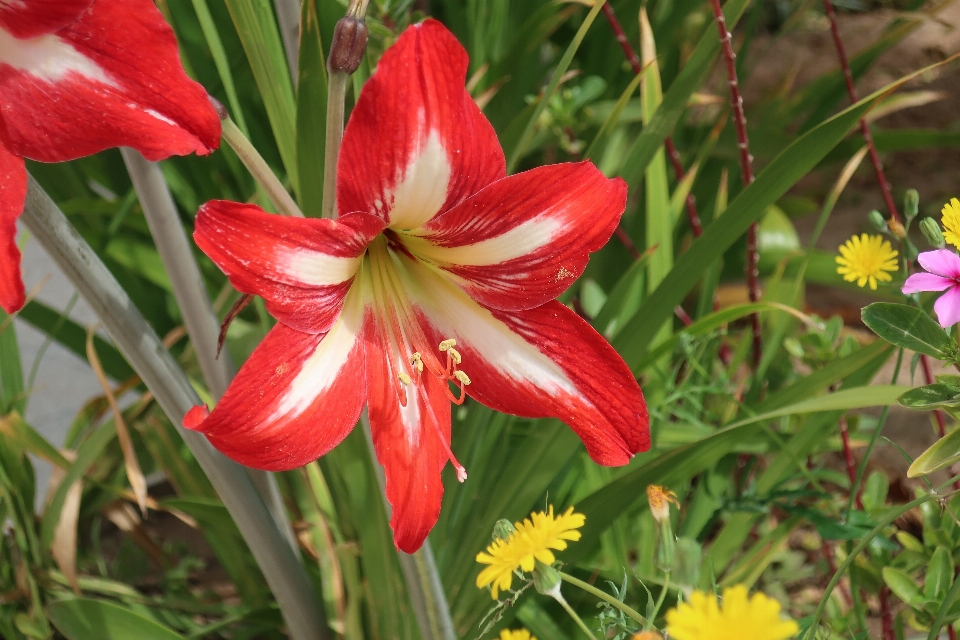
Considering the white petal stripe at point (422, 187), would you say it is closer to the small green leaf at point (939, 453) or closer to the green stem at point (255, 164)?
the green stem at point (255, 164)

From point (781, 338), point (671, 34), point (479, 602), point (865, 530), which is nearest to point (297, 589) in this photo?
point (479, 602)

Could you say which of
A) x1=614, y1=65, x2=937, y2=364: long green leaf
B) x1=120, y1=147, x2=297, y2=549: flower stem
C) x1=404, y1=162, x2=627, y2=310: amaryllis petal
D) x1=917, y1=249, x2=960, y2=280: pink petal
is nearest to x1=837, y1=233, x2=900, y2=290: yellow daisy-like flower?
x1=614, y1=65, x2=937, y2=364: long green leaf

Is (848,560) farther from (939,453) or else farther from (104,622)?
(104,622)

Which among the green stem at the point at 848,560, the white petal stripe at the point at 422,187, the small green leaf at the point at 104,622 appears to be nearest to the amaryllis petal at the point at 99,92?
the white petal stripe at the point at 422,187

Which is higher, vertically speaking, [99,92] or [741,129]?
[99,92]

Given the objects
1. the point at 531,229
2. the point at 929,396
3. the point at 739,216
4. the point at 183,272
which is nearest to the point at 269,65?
the point at 183,272

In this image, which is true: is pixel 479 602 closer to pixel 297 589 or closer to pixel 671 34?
pixel 297 589
